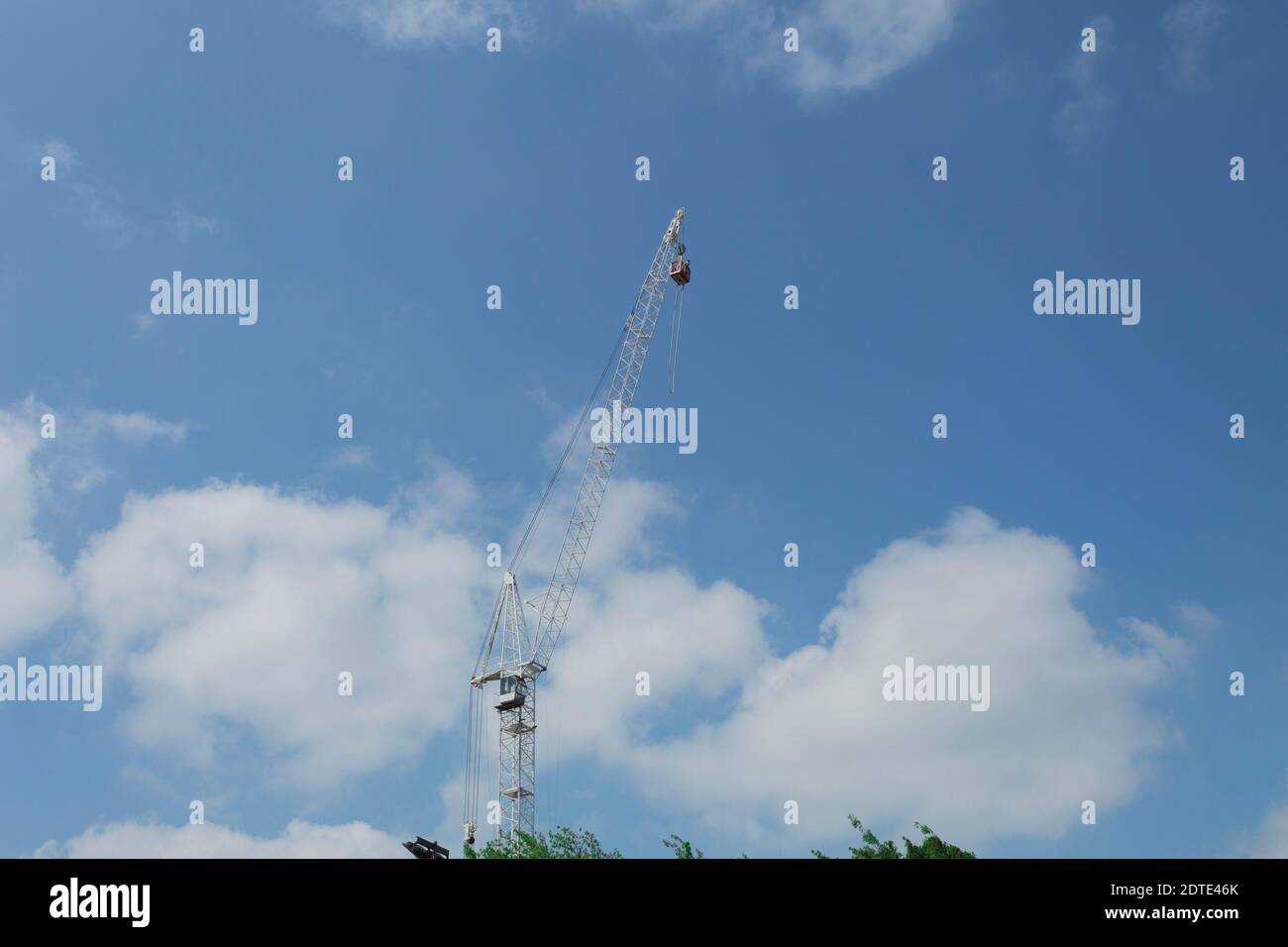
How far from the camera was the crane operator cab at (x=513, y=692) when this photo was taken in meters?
134

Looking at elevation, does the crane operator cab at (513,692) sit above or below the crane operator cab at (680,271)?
below

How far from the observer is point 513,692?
13375cm
